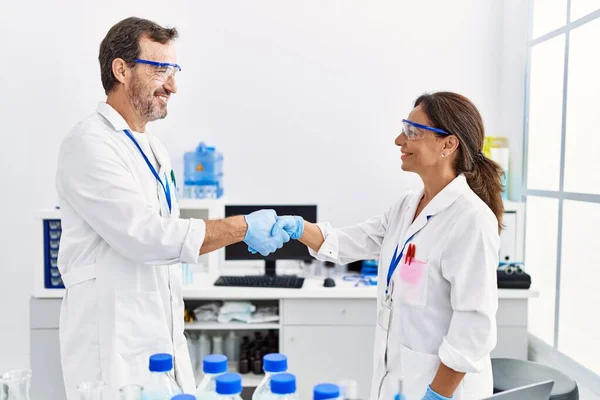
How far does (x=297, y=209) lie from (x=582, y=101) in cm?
160

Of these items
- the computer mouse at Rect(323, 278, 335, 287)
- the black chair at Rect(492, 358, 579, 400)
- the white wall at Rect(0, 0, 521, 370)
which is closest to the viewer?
the black chair at Rect(492, 358, 579, 400)

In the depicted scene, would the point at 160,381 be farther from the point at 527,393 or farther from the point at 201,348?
the point at 201,348

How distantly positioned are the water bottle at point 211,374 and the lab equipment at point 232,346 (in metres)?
2.32

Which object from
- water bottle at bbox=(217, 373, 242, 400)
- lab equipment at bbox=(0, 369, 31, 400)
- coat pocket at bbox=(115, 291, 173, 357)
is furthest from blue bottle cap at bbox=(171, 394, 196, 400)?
coat pocket at bbox=(115, 291, 173, 357)

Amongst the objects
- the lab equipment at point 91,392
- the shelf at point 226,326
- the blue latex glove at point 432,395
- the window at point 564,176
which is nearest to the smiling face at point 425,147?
the blue latex glove at point 432,395

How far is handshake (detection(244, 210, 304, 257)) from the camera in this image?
5.73 feet

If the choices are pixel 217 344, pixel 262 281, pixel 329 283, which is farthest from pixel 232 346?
pixel 329 283

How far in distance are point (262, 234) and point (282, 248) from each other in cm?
159

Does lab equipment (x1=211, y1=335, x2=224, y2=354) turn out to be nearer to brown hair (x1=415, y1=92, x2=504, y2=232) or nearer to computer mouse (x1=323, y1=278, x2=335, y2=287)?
computer mouse (x1=323, y1=278, x2=335, y2=287)

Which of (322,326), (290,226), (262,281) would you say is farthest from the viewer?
(262,281)

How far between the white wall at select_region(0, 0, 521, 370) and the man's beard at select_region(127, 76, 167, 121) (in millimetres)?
1756

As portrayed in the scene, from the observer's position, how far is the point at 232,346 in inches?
130

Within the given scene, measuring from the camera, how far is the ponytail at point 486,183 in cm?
171

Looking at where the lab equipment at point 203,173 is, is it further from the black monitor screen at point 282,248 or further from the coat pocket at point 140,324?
the coat pocket at point 140,324
